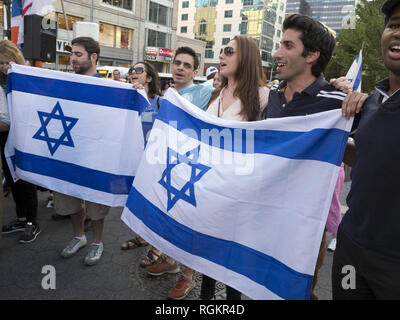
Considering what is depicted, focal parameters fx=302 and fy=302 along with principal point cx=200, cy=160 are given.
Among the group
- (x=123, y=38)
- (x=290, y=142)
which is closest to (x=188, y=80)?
(x=290, y=142)

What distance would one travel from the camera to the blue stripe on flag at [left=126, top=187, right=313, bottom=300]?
176 cm

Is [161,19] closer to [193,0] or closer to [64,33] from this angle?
[64,33]

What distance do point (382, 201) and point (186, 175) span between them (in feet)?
4.08

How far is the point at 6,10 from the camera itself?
599 centimetres

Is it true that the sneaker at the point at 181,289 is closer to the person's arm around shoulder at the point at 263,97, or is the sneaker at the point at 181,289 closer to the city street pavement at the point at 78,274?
the city street pavement at the point at 78,274

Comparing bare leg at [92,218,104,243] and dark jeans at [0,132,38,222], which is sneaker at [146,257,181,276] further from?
dark jeans at [0,132,38,222]

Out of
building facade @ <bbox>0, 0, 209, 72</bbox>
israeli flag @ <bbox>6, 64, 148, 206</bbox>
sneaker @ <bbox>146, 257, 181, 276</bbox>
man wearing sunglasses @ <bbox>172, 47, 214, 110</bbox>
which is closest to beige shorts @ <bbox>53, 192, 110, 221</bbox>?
israeli flag @ <bbox>6, 64, 148, 206</bbox>

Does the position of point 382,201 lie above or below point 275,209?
above

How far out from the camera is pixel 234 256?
1982 mm

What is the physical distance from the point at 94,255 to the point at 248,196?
6.71 feet

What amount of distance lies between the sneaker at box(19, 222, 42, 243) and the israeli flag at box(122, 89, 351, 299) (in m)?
1.96

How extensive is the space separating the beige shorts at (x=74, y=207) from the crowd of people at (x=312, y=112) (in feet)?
0.03
